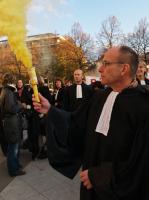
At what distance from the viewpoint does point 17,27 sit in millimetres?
2525

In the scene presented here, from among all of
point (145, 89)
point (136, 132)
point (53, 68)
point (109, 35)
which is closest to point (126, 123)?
point (136, 132)

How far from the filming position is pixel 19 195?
489cm

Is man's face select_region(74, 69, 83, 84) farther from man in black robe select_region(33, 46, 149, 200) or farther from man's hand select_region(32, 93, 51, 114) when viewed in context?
man's hand select_region(32, 93, 51, 114)

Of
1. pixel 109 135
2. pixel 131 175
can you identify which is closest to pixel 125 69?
pixel 109 135

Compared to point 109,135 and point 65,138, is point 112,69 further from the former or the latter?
point 65,138

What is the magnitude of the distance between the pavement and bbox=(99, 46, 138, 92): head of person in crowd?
254cm

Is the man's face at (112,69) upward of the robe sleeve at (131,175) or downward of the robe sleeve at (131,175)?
upward

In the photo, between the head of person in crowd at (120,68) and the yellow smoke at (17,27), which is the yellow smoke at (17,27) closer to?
the yellow smoke at (17,27)

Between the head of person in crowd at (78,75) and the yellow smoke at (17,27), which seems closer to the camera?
the yellow smoke at (17,27)

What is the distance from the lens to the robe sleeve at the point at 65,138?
2816 mm

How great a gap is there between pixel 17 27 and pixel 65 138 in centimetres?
99

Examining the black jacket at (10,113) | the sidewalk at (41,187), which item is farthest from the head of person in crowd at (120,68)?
the black jacket at (10,113)

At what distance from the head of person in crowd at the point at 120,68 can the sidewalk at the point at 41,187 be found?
8.32ft

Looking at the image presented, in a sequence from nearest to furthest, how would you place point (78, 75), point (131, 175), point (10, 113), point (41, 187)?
point (131, 175), point (41, 187), point (10, 113), point (78, 75)
